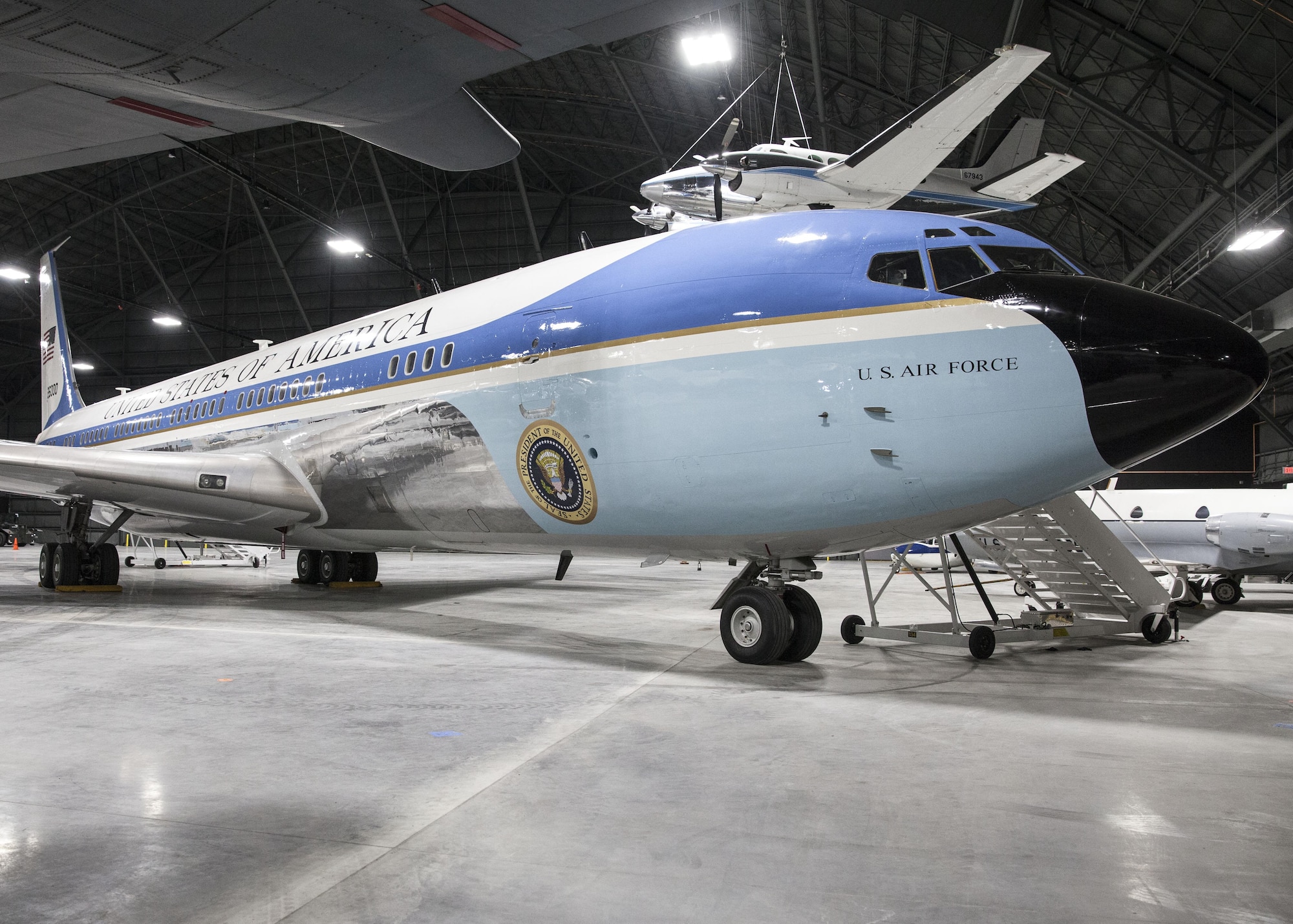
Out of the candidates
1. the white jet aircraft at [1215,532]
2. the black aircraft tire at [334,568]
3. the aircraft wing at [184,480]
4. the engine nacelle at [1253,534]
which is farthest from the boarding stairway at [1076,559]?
the black aircraft tire at [334,568]

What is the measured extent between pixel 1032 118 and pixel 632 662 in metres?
18.5

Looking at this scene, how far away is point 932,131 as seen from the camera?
15664mm

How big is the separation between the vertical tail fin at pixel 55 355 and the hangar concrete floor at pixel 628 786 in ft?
45.6

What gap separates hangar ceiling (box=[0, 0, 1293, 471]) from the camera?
18172mm

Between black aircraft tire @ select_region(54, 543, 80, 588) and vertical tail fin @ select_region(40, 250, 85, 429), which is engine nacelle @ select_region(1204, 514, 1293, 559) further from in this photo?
vertical tail fin @ select_region(40, 250, 85, 429)

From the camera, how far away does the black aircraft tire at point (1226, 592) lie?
50.4 ft

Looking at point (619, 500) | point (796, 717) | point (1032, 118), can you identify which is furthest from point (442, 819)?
point (1032, 118)

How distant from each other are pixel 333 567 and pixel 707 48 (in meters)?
11.1

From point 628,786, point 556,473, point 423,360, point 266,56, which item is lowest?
point 628,786

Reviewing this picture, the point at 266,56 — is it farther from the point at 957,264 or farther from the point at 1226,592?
the point at 1226,592

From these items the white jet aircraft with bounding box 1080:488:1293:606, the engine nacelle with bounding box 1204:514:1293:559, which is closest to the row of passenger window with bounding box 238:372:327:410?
the white jet aircraft with bounding box 1080:488:1293:606

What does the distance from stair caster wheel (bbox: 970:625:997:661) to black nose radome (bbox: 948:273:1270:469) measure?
277 cm

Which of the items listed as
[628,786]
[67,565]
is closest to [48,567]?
[67,565]

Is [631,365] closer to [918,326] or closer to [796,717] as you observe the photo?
[918,326]
